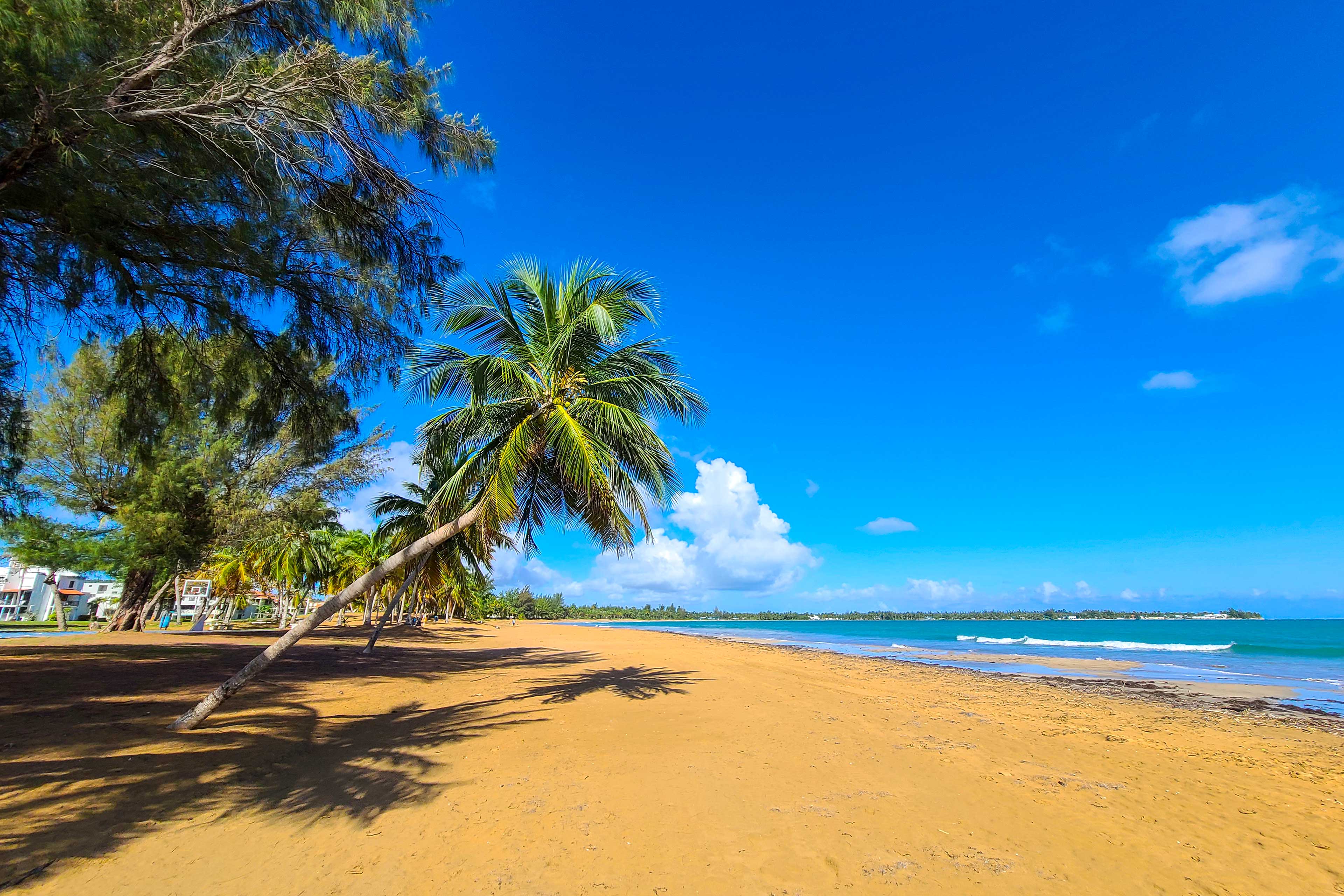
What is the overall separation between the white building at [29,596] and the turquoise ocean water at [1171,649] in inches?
1872

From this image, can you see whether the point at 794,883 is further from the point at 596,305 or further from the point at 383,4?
the point at 383,4

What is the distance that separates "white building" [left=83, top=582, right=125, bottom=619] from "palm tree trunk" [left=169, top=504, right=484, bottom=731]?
103ft

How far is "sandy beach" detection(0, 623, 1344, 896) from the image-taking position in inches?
136

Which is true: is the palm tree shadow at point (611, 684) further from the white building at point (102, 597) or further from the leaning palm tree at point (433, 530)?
the white building at point (102, 597)

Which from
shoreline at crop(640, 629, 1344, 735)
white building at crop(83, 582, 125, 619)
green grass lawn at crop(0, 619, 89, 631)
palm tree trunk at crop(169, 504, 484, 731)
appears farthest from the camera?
white building at crop(83, 582, 125, 619)

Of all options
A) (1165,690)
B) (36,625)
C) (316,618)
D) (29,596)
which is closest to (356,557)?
(36,625)

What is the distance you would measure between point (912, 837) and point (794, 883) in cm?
129

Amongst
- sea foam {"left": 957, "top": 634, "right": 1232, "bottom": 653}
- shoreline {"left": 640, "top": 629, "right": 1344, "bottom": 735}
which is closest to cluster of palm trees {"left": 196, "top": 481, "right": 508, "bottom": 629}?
shoreline {"left": 640, "top": 629, "right": 1344, "bottom": 735}

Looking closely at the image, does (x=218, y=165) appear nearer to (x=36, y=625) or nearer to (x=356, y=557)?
(x=356, y=557)

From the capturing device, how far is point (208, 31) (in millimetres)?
5051

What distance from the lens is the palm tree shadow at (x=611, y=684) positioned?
945cm

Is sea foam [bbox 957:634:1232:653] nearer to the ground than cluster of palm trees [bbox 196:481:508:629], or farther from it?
nearer to the ground

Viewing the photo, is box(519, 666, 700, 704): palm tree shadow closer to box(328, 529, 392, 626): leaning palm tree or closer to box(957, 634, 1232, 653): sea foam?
box(328, 529, 392, 626): leaning palm tree

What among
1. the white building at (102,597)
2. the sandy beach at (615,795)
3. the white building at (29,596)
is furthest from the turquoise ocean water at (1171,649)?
the white building at (29,596)
